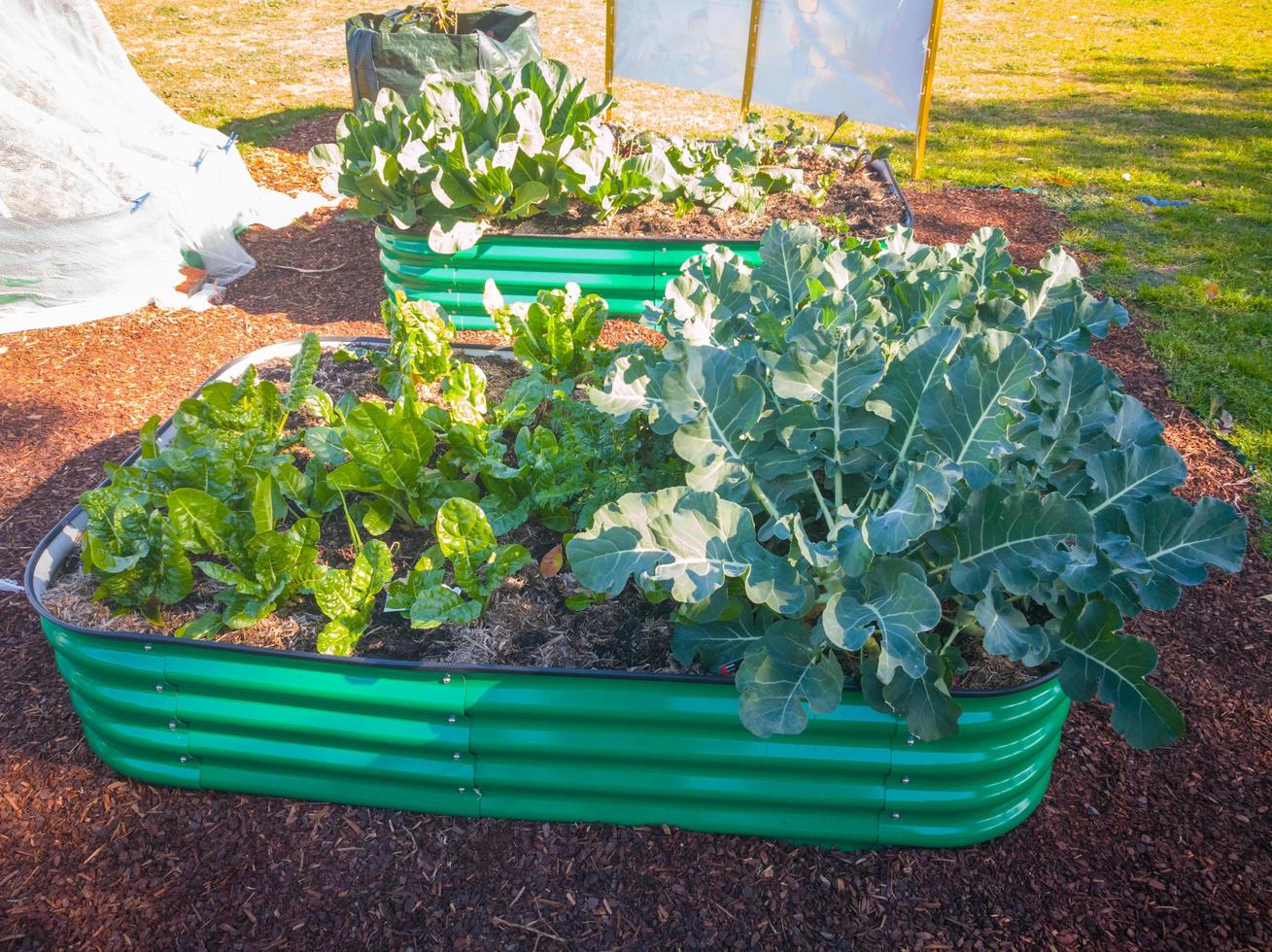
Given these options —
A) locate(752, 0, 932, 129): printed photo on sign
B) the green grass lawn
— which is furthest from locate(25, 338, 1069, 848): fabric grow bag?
locate(752, 0, 932, 129): printed photo on sign

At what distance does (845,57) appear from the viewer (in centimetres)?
636

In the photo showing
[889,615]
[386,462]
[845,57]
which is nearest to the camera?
[889,615]

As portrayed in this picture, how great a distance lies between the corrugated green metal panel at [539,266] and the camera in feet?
13.9

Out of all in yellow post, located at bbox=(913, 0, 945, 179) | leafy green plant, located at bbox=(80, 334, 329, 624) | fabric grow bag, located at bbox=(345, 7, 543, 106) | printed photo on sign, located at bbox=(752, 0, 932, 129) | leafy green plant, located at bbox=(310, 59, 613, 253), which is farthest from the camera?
printed photo on sign, located at bbox=(752, 0, 932, 129)

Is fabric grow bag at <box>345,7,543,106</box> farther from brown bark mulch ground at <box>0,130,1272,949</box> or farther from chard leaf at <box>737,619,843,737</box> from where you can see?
chard leaf at <box>737,619,843,737</box>

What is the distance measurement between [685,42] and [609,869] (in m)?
5.93

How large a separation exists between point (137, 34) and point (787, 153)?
808 centimetres

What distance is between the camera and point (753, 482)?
2.24 metres

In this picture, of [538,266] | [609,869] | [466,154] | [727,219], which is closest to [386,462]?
[609,869]

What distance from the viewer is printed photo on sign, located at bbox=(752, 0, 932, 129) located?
6191 mm

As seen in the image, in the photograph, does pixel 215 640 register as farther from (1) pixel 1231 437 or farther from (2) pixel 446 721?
(1) pixel 1231 437

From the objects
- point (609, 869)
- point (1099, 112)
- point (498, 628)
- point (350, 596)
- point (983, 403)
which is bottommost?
point (609, 869)

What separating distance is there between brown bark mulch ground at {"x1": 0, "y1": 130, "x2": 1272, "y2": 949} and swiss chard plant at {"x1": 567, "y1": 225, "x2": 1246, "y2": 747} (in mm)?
523

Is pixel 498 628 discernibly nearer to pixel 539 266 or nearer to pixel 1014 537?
pixel 1014 537
